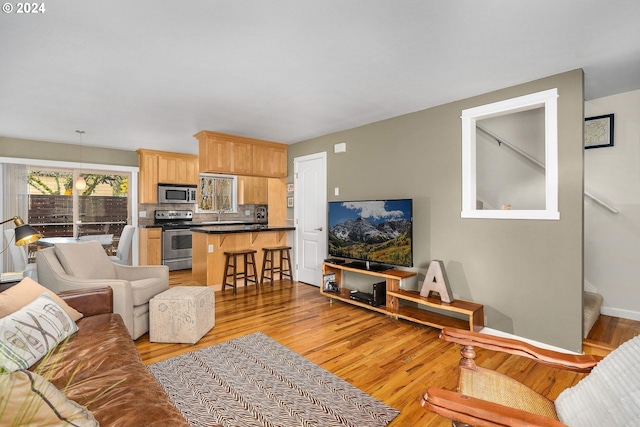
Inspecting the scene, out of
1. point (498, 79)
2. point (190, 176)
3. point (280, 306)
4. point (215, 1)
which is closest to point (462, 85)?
point (498, 79)

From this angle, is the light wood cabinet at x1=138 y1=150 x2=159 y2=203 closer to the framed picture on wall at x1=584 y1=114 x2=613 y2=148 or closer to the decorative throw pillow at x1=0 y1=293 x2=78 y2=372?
the decorative throw pillow at x1=0 y1=293 x2=78 y2=372

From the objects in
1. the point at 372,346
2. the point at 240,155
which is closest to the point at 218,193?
the point at 240,155

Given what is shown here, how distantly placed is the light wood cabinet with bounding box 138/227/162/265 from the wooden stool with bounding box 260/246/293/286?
97.3 inches

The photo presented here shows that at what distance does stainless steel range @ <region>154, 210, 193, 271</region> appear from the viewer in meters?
6.46

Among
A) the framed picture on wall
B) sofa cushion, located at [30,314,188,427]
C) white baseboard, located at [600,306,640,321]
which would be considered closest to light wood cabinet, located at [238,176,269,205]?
sofa cushion, located at [30,314,188,427]

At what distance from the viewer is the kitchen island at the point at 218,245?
A: 4945mm

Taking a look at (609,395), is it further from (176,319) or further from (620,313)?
(620,313)

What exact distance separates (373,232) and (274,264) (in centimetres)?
242

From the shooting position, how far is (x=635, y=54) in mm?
2463

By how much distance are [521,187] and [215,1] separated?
151 inches

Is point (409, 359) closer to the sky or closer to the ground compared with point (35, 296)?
closer to the ground

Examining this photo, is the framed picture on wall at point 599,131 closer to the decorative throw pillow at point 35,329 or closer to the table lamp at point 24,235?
the decorative throw pillow at point 35,329

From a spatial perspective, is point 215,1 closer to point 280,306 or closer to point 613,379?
point 613,379

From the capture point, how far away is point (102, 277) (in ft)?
11.0
